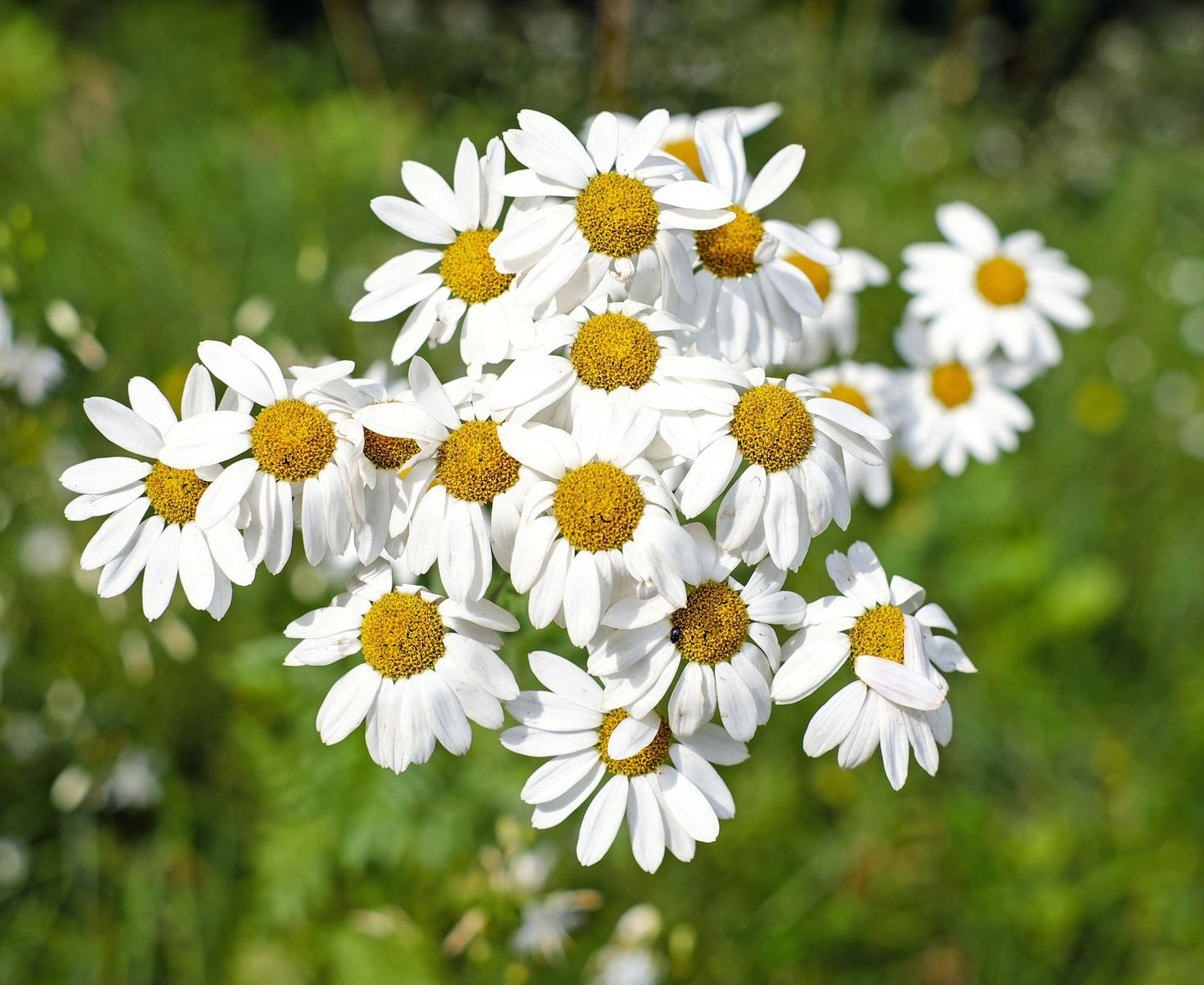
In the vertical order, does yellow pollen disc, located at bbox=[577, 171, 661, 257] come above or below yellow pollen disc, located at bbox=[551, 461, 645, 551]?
above

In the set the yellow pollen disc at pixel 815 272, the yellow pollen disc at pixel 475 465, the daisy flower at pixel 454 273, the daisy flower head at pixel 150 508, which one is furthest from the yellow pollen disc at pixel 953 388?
the daisy flower head at pixel 150 508

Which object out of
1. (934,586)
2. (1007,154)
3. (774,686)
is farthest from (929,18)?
(774,686)

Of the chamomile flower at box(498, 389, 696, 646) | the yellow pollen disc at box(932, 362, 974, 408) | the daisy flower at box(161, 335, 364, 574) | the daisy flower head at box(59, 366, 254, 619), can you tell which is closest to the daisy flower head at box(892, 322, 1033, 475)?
the yellow pollen disc at box(932, 362, 974, 408)

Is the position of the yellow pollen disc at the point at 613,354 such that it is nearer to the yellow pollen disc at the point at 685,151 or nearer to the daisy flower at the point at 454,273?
the daisy flower at the point at 454,273

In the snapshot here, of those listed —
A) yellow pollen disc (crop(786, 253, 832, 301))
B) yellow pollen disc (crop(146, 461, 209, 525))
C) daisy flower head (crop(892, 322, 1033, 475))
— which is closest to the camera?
yellow pollen disc (crop(146, 461, 209, 525))

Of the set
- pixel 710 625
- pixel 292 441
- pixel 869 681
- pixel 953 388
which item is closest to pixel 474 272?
pixel 292 441

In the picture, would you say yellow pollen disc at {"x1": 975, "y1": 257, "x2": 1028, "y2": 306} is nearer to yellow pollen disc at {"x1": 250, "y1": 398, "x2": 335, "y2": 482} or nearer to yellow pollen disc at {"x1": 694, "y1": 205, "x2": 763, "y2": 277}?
yellow pollen disc at {"x1": 694, "y1": 205, "x2": 763, "y2": 277}

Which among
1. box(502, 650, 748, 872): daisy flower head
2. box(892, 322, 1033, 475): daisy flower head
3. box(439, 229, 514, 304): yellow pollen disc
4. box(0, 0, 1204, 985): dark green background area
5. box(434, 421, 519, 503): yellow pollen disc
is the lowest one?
box(0, 0, 1204, 985): dark green background area

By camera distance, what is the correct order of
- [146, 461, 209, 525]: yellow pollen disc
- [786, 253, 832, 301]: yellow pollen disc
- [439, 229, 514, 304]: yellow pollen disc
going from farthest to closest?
[786, 253, 832, 301]: yellow pollen disc → [439, 229, 514, 304]: yellow pollen disc → [146, 461, 209, 525]: yellow pollen disc
